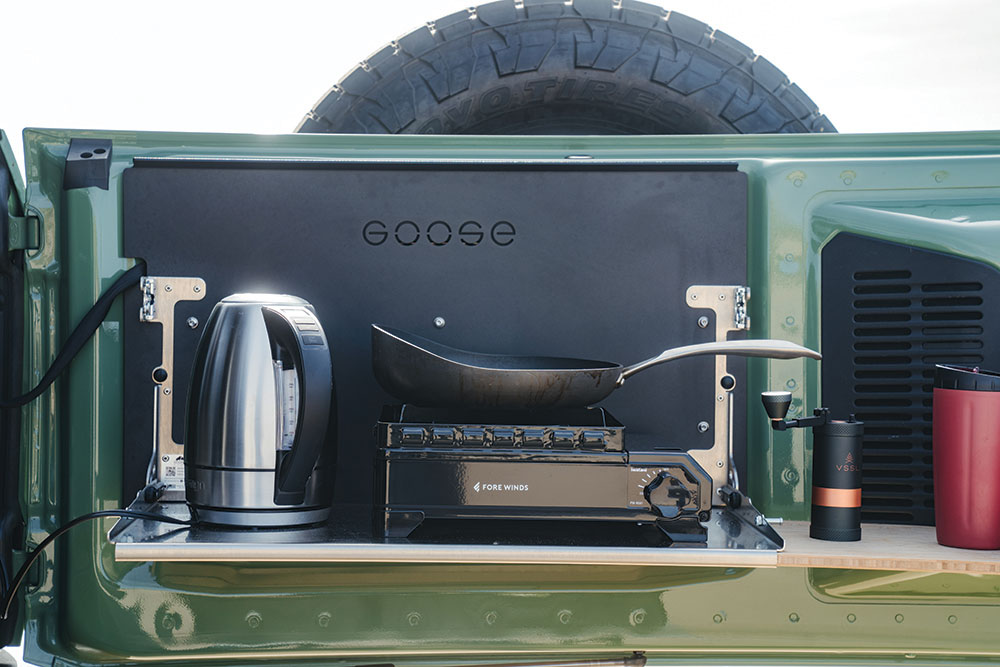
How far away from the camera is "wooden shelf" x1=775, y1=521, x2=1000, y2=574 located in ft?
3.67

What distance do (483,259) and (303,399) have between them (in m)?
0.39

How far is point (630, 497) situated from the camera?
1158 mm

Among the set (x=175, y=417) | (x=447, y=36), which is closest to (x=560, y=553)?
(x=175, y=417)

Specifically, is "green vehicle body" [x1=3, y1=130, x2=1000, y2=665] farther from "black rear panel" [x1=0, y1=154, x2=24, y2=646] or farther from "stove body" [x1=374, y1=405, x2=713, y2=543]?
"stove body" [x1=374, y1=405, x2=713, y2=543]

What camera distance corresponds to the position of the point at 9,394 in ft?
4.34

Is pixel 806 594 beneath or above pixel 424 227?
beneath

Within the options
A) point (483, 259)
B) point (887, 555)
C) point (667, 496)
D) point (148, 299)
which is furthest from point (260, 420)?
point (887, 555)

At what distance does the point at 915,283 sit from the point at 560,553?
0.73m

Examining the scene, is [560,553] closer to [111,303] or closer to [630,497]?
[630,497]

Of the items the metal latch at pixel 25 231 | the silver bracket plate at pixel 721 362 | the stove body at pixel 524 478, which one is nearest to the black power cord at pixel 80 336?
the metal latch at pixel 25 231

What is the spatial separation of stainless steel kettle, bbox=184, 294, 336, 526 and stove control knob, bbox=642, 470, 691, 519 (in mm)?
450

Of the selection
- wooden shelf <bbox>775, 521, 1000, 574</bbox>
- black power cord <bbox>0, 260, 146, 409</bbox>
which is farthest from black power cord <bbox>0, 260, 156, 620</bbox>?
wooden shelf <bbox>775, 521, 1000, 574</bbox>

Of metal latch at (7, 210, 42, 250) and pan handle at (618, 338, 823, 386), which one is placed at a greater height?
metal latch at (7, 210, 42, 250)

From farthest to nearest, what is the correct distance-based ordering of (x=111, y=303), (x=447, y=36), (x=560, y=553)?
(x=447, y=36)
(x=111, y=303)
(x=560, y=553)
